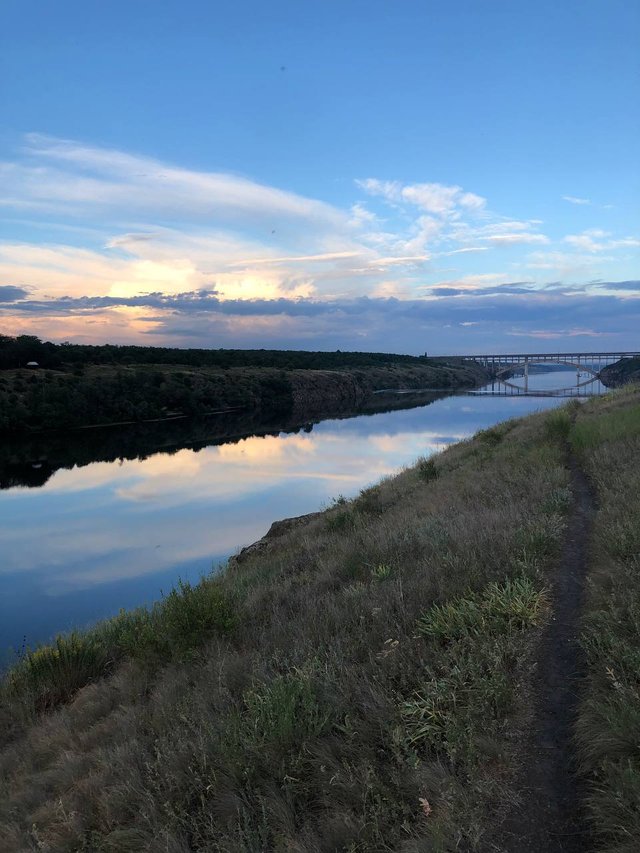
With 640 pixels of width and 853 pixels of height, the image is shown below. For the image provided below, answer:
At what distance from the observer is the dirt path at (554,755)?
2545 millimetres

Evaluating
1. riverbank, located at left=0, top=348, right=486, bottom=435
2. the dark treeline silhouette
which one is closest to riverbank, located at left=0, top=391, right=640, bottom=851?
riverbank, located at left=0, top=348, right=486, bottom=435

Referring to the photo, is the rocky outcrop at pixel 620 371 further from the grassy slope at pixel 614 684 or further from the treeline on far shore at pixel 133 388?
the grassy slope at pixel 614 684

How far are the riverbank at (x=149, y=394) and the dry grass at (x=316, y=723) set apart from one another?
154 ft

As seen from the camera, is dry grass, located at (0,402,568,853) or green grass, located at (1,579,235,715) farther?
green grass, located at (1,579,235,715)

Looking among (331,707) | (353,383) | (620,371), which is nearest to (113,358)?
(353,383)

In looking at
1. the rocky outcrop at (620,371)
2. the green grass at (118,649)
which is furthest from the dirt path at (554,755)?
the rocky outcrop at (620,371)

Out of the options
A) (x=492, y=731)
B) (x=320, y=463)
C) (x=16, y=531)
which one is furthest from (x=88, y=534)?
(x=492, y=731)

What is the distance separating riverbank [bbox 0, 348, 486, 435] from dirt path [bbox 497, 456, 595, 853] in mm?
49809

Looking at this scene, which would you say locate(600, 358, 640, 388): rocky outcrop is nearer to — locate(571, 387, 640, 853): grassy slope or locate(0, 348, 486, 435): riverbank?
locate(0, 348, 486, 435): riverbank

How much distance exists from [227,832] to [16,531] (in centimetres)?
2256

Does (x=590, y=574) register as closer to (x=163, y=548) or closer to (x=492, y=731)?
(x=492, y=731)

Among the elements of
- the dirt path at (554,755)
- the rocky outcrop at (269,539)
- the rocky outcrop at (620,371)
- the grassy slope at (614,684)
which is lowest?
the rocky outcrop at (269,539)

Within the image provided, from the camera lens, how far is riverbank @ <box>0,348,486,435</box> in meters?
49.5

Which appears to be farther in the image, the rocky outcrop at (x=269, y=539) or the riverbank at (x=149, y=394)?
the riverbank at (x=149, y=394)
